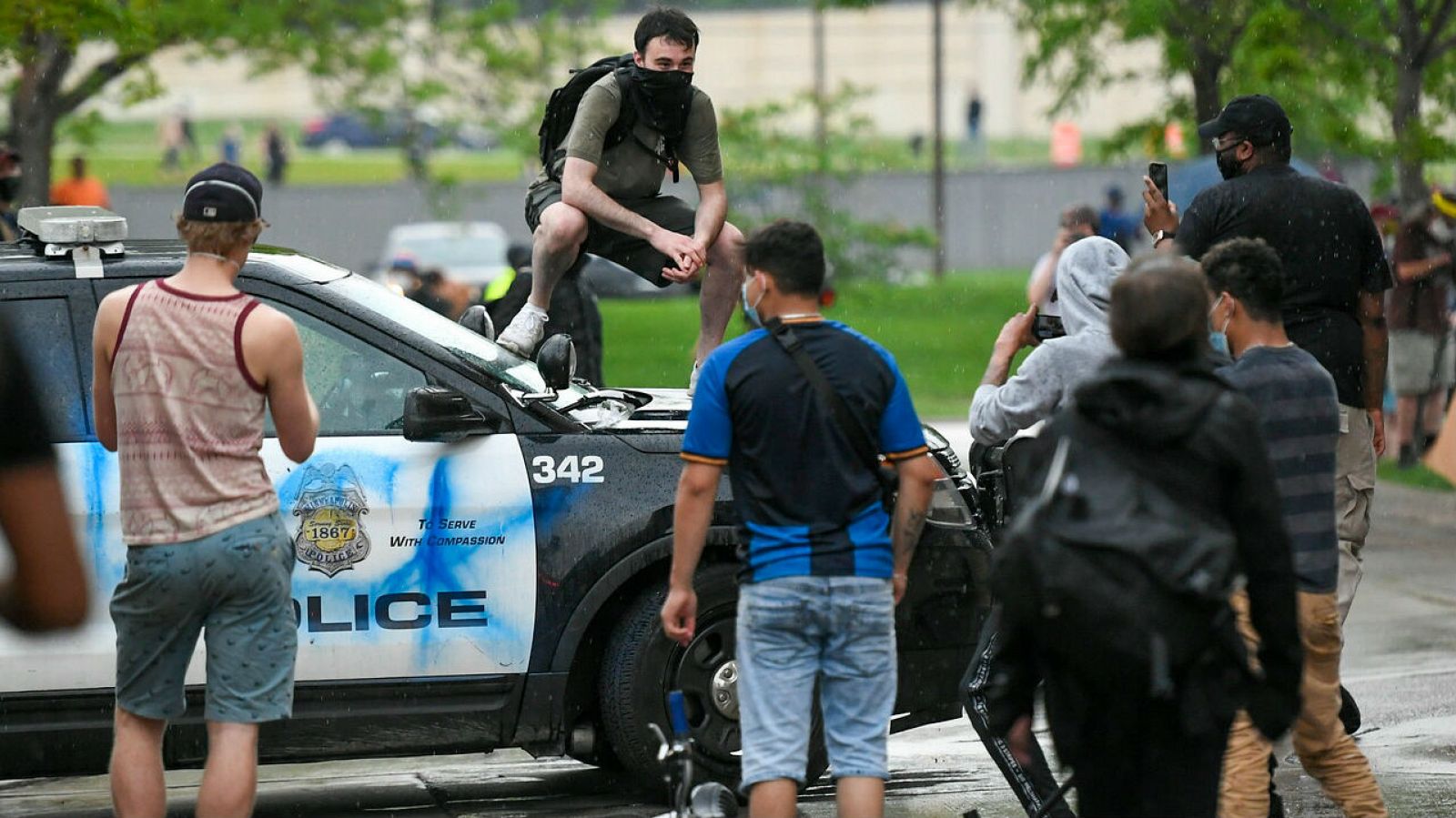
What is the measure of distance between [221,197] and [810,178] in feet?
75.6

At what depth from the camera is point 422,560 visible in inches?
243

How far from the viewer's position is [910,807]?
6.71m

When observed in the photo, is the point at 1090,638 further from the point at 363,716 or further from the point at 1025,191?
the point at 1025,191

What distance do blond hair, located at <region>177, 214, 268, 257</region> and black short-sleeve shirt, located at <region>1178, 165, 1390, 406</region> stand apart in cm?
330

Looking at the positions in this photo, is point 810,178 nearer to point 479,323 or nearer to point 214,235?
point 479,323

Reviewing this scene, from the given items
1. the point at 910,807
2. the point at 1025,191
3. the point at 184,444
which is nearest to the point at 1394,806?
the point at 910,807

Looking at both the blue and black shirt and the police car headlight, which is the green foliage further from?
the blue and black shirt

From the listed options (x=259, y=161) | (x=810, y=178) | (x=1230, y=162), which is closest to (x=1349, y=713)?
(x=1230, y=162)

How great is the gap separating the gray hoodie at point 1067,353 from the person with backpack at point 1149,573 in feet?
5.63

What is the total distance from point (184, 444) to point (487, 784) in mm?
2684

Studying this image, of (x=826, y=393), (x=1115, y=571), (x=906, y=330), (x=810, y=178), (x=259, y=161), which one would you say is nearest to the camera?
(x=1115, y=571)

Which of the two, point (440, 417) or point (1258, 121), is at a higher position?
point (1258, 121)

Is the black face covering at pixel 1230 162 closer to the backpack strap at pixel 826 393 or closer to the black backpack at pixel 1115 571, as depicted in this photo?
the backpack strap at pixel 826 393

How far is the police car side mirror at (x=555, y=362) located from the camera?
672 centimetres
